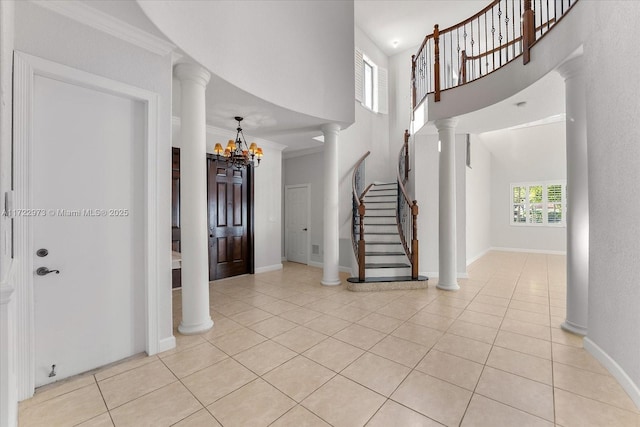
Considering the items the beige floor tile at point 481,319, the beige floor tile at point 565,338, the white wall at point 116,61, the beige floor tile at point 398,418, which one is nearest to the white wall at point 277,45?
the white wall at point 116,61

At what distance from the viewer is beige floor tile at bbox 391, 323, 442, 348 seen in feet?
9.27

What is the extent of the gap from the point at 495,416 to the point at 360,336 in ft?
4.45

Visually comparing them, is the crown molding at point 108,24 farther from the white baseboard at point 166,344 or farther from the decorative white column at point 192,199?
the white baseboard at point 166,344

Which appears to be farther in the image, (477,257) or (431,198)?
(477,257)

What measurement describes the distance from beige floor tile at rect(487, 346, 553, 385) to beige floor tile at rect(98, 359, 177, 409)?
2701 mm

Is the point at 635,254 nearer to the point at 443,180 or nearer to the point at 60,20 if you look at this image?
the point at 443,180

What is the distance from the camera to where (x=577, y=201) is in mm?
2984

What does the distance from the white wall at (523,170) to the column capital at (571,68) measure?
21.0ft

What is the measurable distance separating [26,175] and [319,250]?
5.41 meters

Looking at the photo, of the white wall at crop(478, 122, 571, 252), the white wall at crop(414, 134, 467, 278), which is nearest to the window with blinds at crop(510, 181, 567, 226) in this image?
the white wall at crop(478, 122, 571, 252)

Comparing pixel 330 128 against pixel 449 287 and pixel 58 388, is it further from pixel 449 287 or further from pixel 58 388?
pixel 58 388

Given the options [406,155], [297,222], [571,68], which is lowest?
[297,222]

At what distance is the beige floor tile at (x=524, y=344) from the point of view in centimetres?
261

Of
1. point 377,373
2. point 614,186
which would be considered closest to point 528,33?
point 614,186
